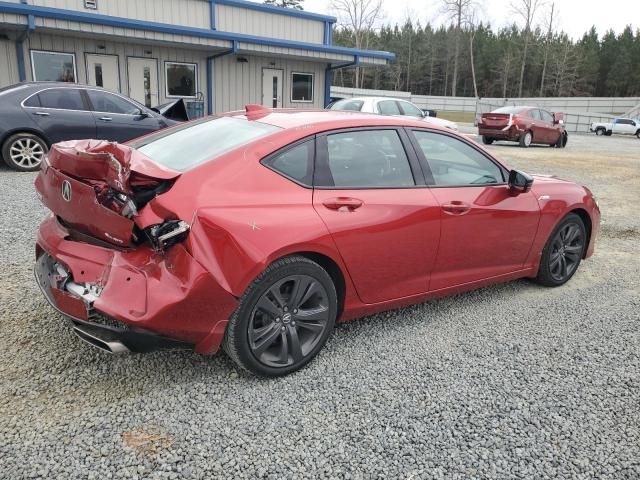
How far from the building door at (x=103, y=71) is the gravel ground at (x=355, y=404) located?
12888 millimetres

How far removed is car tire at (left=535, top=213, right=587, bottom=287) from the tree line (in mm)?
56248

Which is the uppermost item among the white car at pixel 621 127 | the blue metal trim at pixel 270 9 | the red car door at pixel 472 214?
the blue metal trim at pixel 270 9

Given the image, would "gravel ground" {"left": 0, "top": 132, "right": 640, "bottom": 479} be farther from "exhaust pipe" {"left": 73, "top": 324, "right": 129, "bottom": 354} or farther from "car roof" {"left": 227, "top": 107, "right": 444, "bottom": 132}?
"car roof" {"left": 227, "top": 107, "right": 444, "bottom": 132}

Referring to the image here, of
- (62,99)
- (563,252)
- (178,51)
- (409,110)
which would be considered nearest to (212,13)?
(178,51)

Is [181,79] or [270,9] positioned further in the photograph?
[270,9]

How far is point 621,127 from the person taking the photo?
3666cm

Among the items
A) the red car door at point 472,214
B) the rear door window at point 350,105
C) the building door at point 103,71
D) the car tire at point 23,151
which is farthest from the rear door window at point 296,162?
the building door at point 103,71

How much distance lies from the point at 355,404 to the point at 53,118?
8291 mm

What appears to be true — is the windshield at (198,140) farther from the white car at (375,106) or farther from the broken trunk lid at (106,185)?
the white car at (375,106)

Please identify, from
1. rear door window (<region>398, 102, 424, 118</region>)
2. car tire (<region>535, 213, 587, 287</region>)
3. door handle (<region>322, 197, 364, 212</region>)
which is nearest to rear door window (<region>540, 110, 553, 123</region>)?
rear door window (<region>398, 102, 424, 118</region>)

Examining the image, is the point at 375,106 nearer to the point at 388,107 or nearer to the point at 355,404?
the point at 388,107

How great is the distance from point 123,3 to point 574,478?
17.6 metres

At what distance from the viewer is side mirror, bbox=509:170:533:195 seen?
4.04 metres

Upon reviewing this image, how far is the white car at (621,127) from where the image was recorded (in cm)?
3616
